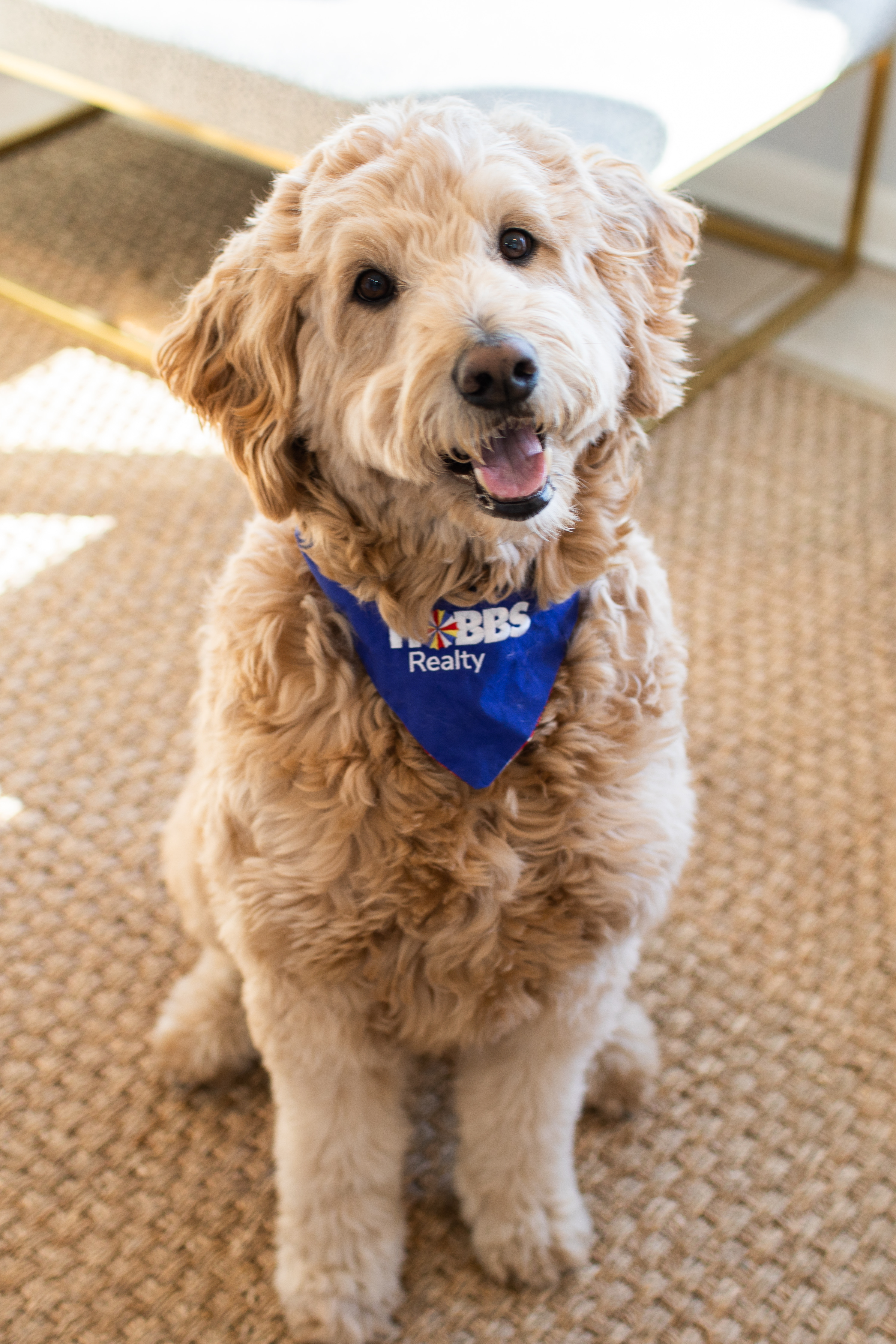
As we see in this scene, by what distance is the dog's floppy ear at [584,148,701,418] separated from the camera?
1.04 meters

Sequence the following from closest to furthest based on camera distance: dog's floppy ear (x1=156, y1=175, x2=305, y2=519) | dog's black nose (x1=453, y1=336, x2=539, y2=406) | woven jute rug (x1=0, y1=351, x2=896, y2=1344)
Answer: dog's black nose (x1=453, y1=336, x2=539, y2=406)
dog's floppy ear (x1=156, y1=175, x2=305, y2=519)
woven jute rug (x1=0, y1=351, x2=896, y2=1344)

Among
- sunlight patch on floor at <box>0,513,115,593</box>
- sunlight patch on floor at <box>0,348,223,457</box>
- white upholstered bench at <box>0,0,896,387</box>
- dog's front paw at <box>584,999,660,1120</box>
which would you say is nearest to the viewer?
dog's front paw at <box>584,999,660,1120</box>

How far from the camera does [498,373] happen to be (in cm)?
86

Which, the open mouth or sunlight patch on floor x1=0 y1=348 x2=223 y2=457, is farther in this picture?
sunlight patch on floor x1=0 y1=348 x2=223 y2=457

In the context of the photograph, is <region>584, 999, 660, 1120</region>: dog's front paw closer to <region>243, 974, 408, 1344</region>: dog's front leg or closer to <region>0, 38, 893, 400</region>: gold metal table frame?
<region>243, 974, 408, 1344</region>: dog's front leg

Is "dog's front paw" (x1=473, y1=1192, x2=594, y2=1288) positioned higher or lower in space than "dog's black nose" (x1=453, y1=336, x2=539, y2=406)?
lower

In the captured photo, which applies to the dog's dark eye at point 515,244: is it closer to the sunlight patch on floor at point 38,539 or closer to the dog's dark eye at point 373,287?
the dog's dark eye at point 373,287

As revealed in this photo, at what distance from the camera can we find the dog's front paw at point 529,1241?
1.27m

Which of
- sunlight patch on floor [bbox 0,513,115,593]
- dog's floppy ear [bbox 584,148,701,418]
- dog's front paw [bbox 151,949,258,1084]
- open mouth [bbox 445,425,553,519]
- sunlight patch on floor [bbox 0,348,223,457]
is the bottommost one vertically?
dog's front paw [bbox 151,949,258,1084]

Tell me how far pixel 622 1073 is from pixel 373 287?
96 cm

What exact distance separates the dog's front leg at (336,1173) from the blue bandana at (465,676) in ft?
1.09

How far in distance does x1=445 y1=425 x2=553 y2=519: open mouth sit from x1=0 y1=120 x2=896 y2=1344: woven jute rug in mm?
842

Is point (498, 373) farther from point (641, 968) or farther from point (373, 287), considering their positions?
point (641, 968)

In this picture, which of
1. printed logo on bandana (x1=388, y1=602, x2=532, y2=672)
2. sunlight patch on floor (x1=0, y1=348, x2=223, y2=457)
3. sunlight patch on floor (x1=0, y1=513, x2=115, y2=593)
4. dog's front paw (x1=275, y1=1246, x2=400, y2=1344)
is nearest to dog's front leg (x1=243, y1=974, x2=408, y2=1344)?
dog's front paw (x1=275, y1=1246, x2=400, y2=1344)
